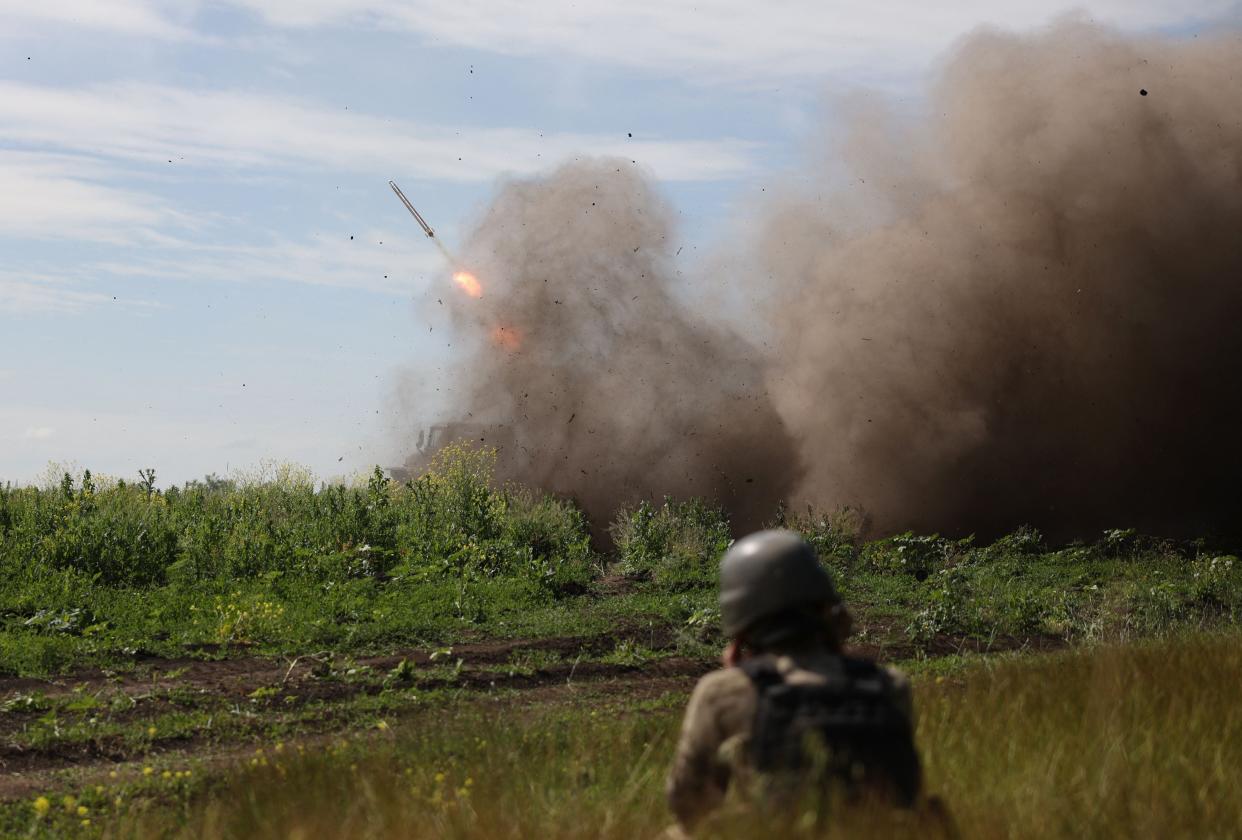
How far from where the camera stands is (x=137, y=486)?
24625 millimetres

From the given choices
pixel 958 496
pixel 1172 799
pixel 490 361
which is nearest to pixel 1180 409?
pixel 958 496

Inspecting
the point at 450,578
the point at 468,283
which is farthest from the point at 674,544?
the point at 468,283

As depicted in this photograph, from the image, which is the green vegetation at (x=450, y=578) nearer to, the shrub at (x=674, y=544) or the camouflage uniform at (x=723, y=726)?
the shrub at (x=674, y=544)

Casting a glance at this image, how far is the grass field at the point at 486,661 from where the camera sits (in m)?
6.28

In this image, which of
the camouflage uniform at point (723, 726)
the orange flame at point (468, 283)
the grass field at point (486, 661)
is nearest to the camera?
the camouflage uniform at point (723, 726)

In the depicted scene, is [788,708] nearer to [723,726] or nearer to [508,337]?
[723,726]

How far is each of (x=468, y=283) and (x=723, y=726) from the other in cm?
2572

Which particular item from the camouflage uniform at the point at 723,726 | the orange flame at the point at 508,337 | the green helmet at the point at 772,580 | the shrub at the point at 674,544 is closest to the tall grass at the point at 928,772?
the camouflage uniform at the point at 723,726

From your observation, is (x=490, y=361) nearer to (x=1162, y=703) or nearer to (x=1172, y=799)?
(x=1162, y=703)

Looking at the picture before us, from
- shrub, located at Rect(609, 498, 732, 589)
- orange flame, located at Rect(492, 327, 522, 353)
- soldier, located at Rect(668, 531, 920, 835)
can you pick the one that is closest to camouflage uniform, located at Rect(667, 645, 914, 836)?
soldier, located at Rect(668, 531, 920, 835)

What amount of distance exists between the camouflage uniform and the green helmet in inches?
5.6

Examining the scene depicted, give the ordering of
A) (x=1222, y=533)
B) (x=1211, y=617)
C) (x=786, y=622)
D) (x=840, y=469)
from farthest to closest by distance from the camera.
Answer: (x=840, y=469), (x=1222, y=533), (x=1211, y=617), (x=786, y=622)

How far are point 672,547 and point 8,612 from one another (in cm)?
895

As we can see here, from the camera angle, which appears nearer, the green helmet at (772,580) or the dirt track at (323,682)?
the green helmet at (772,580)
